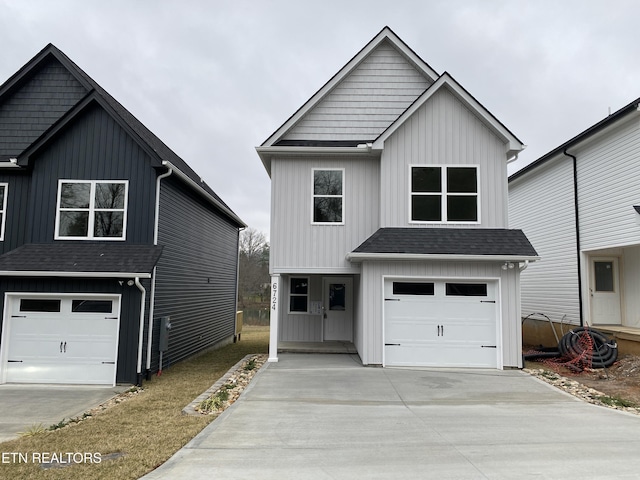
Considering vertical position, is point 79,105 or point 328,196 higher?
point 79,105

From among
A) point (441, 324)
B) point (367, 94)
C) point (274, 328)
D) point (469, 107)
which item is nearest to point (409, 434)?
point (441, 324)

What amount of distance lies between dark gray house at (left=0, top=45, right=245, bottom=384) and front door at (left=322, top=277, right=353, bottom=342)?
4.86 metres

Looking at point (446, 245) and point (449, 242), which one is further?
point (449, 242)

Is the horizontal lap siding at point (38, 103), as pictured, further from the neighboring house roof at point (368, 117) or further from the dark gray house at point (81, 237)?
the neighboring house roof at point (368, 117)

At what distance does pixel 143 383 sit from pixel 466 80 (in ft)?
84.1

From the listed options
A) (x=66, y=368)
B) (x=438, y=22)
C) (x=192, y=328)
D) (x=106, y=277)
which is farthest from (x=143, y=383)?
(x=438, y=22)

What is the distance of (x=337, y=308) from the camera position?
1463cm

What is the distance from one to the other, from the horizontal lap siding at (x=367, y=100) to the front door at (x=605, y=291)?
8.48 metres

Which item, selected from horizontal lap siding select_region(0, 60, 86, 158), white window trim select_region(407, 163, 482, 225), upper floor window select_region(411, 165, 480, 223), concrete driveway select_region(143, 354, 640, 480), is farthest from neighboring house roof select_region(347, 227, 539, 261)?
horizontal lap siding select_region(0, 60, 86, 158)

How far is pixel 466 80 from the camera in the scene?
2675 centimetres

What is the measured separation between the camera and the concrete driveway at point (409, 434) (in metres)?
4.64

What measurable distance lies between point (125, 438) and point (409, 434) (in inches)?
158

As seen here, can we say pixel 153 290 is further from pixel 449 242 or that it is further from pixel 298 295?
pixel 449 242

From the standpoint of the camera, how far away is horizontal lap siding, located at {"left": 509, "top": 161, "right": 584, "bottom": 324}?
1442cm
